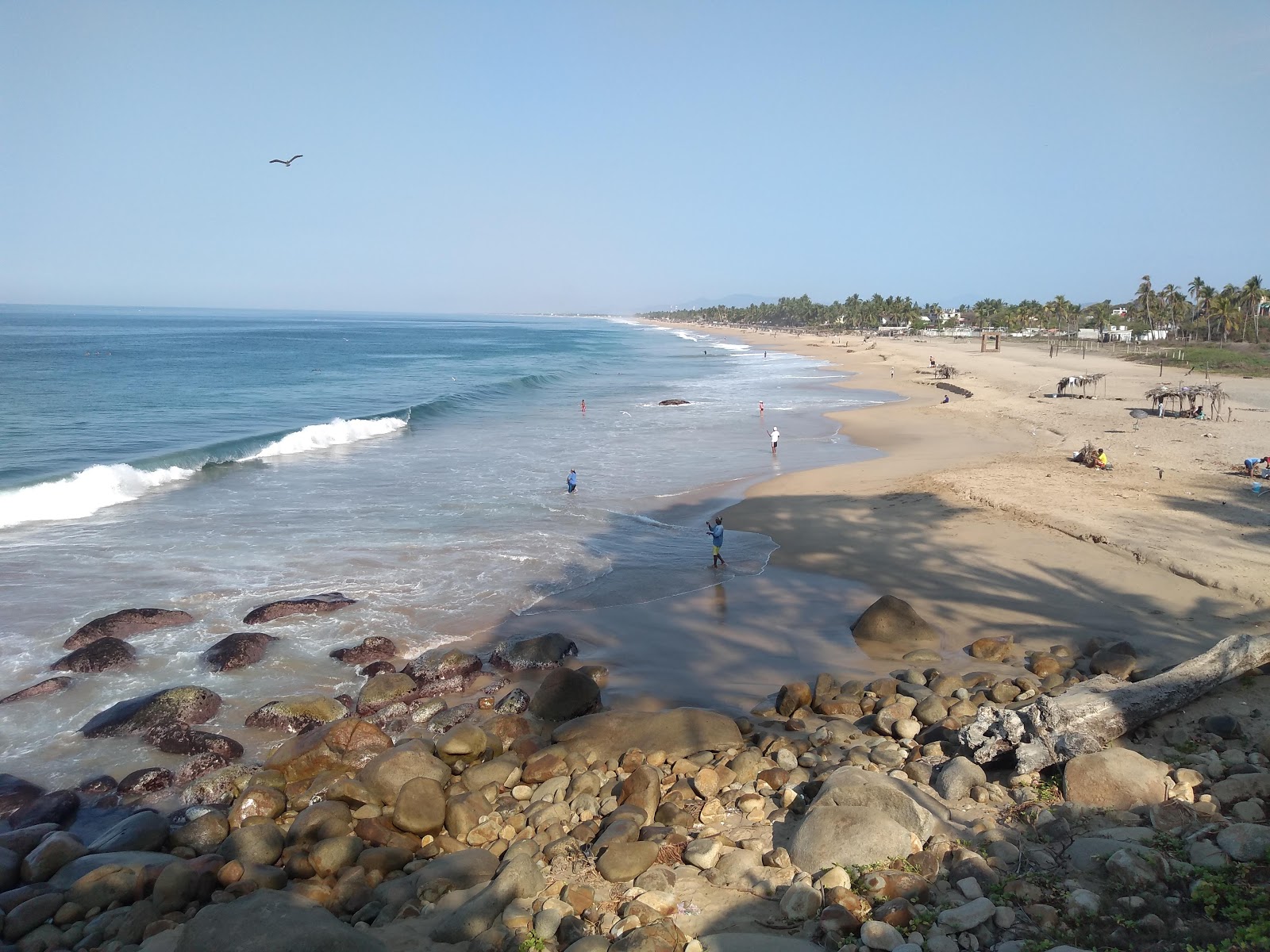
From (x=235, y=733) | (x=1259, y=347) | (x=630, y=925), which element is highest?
(x=1259, y=347)

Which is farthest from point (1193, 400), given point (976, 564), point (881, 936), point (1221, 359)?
point (881, 936)

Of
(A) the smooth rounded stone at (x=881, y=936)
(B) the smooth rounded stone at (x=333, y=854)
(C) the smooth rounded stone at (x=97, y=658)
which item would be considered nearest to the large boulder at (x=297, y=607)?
(C) the smooth rounded stone at (x=97, y=658)

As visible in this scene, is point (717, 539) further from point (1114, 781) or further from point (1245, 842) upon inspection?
point (1245, 842)

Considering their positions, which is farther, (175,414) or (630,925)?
(175,414)

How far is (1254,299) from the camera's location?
6800cm

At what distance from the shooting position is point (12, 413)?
38844mm

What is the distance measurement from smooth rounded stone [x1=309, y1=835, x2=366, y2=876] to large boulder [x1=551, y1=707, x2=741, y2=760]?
2.91 meters

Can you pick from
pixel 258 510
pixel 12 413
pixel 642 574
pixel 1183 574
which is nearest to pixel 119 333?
pixel 12 413

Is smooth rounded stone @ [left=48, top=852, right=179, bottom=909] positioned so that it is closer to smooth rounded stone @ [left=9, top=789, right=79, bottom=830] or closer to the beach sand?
smooth rounded stone @ [left=9, top=789, right=79, bottom=830]

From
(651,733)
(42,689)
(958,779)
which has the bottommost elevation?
(42,689)

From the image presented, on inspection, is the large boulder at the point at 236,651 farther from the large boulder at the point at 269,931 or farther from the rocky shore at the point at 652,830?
the large boulder at the point at 269,931

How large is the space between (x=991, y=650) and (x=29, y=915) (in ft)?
40.7

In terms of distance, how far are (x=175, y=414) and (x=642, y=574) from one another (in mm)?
34844

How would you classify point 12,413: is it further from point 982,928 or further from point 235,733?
point 982,928
